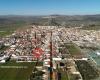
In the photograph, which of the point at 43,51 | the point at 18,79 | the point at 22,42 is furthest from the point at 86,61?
the point at 22,42

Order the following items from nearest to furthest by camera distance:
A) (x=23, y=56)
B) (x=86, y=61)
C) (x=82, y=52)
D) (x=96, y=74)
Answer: (x=96, y=74) < (x=86, y=61) < (x=23, y=56) < (x=82, y=52)

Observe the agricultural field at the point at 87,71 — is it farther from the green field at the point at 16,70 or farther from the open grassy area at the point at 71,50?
the open grassy area at the point at 71,50

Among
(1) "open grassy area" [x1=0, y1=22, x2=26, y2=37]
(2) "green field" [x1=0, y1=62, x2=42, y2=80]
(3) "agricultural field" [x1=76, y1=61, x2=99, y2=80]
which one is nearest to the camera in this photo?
(2) "green field" [x1=0, y1=62, x2=42, y2=80]

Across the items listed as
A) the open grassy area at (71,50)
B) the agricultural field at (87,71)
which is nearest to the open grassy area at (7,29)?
the open grassy area at (71,50)

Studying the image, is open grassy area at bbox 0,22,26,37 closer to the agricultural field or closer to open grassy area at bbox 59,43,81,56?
open grassy area at bbox 59,43,81,56

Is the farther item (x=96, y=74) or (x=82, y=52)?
(x=82, y=52)

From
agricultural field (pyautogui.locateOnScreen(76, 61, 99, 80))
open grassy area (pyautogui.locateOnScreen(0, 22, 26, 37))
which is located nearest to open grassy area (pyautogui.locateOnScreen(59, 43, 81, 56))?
agricultural field (pyautogui.locateOnScreen(76, 61, 99, 80))

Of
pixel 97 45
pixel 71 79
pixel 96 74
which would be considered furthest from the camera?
pixel 97 45

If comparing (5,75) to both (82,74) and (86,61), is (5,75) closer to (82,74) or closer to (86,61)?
(82,74)
